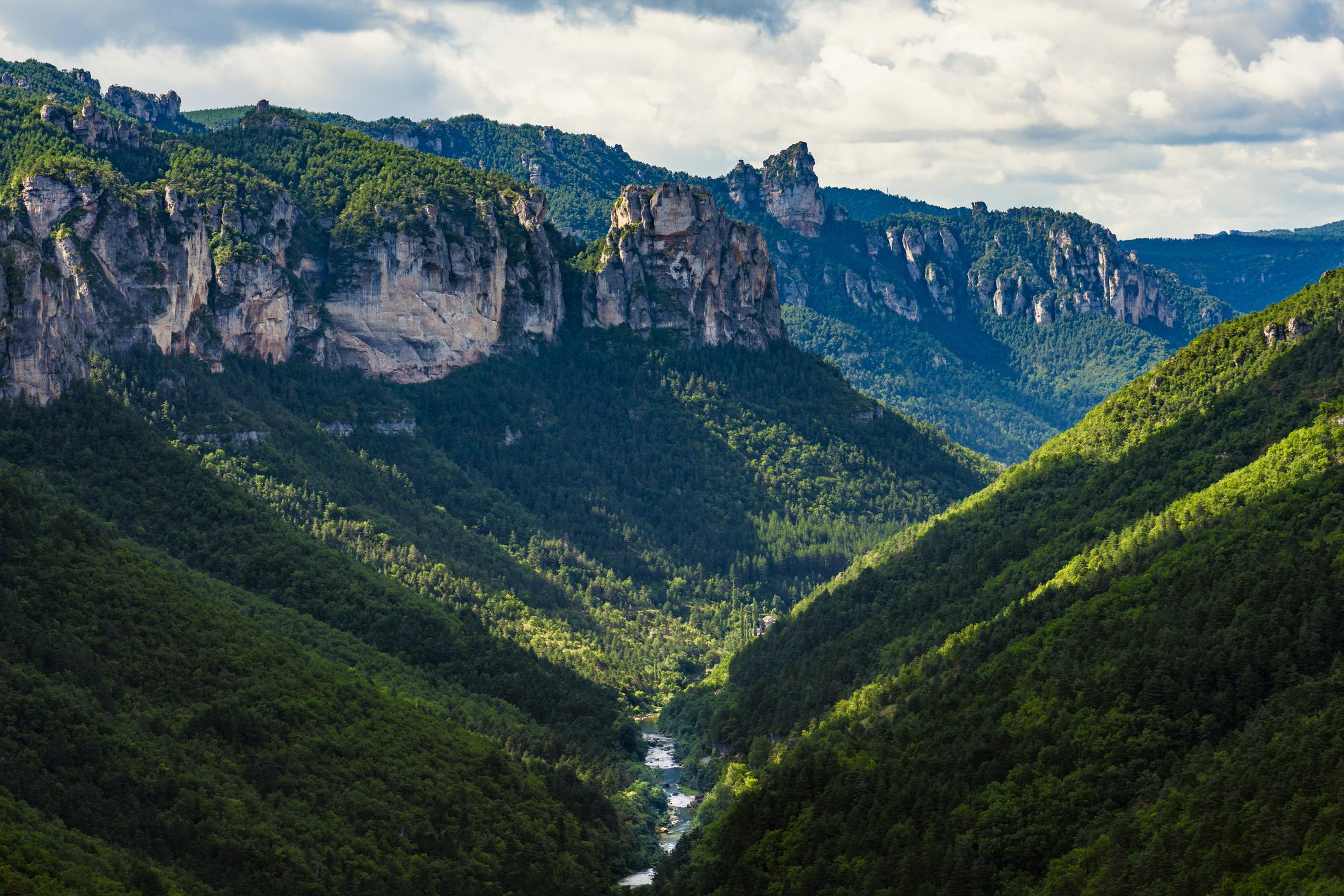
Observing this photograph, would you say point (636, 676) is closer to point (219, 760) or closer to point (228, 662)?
point (228, 662)

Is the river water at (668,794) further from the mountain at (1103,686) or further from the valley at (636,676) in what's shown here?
the mountain at (1103,686)

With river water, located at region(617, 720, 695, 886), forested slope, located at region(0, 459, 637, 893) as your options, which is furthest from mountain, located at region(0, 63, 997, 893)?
river water, located at region(617, 720, 695, 886)

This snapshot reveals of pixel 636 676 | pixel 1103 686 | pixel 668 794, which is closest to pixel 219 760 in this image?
pixel 668 794

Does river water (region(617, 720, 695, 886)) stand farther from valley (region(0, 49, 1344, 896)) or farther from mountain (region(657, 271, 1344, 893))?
mountain (region(657, 271, 1344, 893))

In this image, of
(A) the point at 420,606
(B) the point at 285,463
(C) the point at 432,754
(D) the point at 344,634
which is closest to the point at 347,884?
(C) the point at 432,754

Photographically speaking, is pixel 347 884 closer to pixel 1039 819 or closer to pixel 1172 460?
pixel 1039 819
